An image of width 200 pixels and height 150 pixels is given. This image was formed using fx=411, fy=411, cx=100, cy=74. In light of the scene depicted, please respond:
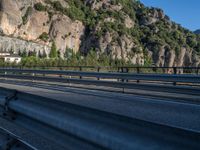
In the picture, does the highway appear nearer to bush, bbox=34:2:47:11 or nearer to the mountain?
the mountain

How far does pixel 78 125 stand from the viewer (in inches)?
157

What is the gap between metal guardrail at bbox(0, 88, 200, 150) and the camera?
2808mm

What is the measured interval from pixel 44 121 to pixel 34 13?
567ft

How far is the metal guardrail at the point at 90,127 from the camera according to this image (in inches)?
111

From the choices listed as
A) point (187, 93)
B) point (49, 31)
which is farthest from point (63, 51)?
point (187, 93)

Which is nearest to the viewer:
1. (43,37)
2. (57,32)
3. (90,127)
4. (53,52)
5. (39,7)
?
(90,127)

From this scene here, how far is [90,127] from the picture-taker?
149 inches

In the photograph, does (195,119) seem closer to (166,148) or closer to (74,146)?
(74,146)

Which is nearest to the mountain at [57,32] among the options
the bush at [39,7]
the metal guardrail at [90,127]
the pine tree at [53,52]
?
the bush at [39,7]

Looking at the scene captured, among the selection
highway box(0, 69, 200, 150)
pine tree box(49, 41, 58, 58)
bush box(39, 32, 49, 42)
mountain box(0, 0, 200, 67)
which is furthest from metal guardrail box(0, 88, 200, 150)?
bush box(39, 32, 49, 42)

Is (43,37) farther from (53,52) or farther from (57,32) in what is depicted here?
(53,52)

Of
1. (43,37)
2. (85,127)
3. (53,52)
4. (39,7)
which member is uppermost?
(39,7)

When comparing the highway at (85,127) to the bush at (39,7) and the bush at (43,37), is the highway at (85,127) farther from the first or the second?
the bush at (39,7)

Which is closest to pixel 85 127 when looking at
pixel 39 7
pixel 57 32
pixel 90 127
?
pixel 90 127
